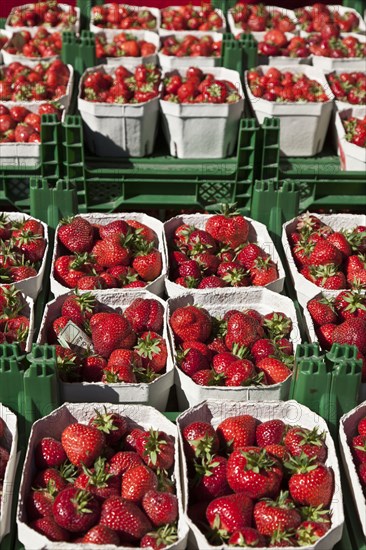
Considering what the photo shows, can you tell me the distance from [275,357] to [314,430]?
1.26 ft

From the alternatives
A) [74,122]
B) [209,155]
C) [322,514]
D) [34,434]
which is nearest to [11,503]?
[34,434]

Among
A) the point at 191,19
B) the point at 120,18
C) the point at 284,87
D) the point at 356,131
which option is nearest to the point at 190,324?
the point at 356,131

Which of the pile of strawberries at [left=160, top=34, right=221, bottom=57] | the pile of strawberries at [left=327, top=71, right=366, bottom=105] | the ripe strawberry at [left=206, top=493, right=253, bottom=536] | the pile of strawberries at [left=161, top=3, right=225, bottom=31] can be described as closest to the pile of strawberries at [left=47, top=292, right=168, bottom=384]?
the ripe strawberry at [left=206, top=493, right=253, bottom=536]

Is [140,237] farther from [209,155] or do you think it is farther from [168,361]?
[209,155]

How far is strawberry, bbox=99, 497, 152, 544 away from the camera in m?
2.38

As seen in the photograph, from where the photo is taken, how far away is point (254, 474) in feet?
8.18

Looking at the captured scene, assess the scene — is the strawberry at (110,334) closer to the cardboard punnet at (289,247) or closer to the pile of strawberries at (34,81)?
the cardboard punnet at (289,247)

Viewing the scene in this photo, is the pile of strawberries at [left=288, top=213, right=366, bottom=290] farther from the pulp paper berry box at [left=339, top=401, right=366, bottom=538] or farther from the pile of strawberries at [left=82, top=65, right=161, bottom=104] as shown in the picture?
the pile of strawberries at [left=82, top=65, right=161, bottom=104]

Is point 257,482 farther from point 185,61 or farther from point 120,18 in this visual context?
Result: point 120,18

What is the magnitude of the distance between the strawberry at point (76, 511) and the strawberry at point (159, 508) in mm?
157

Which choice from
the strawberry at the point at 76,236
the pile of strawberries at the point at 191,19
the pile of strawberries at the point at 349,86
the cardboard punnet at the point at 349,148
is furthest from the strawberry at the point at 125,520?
the pile of strawberries at the point at 191,19

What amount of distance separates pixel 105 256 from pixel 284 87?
2078 millimetres

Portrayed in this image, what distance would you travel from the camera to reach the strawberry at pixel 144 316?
10.5 ft

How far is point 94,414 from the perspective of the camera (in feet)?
9.19
